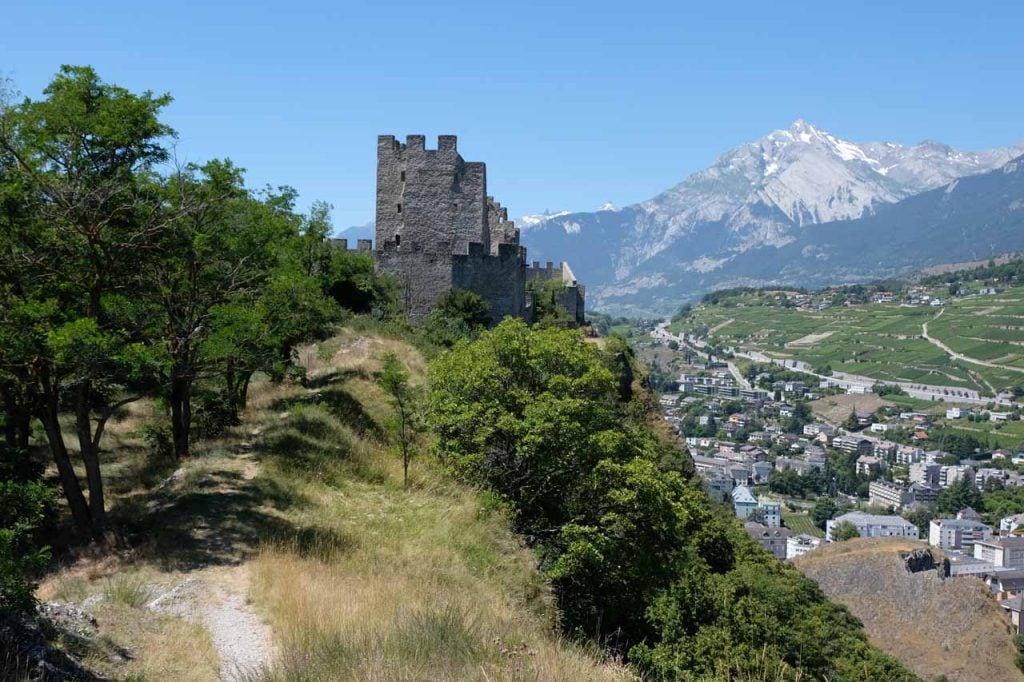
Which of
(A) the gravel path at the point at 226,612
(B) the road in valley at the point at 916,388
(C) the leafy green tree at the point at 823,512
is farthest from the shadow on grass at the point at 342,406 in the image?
(B) the road in valley at the point at 916,388

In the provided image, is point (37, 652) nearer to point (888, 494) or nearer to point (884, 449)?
point (888, 494)

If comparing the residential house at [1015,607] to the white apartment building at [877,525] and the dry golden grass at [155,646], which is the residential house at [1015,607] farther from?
the dry golden grass at [155,646]

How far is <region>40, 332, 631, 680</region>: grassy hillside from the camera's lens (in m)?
7.39

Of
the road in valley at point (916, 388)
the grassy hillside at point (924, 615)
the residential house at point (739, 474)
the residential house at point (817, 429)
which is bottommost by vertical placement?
the residential house at point (739, 474)

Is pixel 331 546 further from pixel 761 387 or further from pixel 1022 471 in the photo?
A: pixel 761 387

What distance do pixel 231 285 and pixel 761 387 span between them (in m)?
182

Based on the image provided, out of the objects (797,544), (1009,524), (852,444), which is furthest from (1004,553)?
(852,444)

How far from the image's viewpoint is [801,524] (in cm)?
10569

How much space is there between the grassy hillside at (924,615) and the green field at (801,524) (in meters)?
50.2

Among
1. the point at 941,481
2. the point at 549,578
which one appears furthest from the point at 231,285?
the point at 941,481

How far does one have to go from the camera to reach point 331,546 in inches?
475

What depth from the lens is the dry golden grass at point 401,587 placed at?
6.98 meters

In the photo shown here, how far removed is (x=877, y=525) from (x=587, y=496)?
88859mm

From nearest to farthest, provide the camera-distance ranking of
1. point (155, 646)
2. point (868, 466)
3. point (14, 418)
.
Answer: point (155, 646)
point (14, 418)
point (868, 466)
